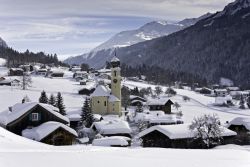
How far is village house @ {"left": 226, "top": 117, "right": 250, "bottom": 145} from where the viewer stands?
56791mm

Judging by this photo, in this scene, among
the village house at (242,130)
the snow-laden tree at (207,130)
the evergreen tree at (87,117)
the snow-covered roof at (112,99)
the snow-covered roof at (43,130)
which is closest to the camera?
the snow-covered roof at (43,130)

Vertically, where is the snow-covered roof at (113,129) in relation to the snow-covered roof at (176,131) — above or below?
below

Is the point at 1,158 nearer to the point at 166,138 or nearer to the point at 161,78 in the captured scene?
the point at 166,138

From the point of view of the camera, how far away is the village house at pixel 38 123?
1769 inches

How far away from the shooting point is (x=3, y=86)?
120m

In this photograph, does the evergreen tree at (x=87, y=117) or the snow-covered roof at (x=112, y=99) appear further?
the snow-covered roof at (x=112, y=99)

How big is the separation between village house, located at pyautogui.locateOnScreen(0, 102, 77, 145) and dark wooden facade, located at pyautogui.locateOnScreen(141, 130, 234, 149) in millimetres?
8760

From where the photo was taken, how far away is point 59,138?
148 feet

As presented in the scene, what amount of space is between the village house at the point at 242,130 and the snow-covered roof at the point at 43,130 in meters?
23.5

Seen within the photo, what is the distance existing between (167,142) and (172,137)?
5.63 ft

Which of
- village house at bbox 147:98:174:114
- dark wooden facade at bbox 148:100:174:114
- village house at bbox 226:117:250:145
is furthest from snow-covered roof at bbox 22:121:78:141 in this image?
dark wooden facade at bbox 148:100:174:114

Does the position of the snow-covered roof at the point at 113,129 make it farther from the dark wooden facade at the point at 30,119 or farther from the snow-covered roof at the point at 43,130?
the snow-covered roof at the point at 43,130

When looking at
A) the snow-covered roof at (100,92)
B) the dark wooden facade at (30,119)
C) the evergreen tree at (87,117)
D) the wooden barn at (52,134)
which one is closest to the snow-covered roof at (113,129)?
the evergreen tree at (87,117)

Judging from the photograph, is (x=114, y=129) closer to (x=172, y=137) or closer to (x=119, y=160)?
(x=172, y=137)
